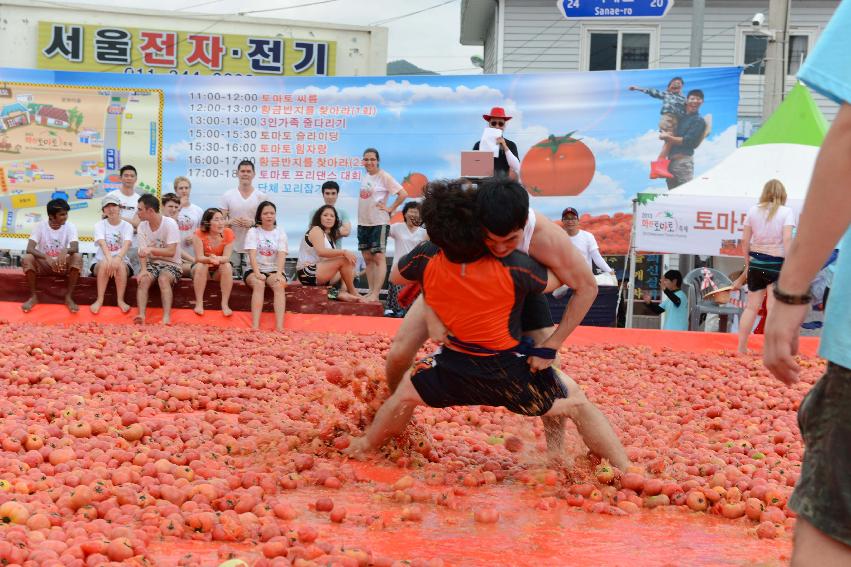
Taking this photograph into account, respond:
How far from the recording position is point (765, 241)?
27.5 ft

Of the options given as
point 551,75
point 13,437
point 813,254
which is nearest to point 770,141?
point 551,75

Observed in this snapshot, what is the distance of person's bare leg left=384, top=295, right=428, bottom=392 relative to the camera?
4316 mm

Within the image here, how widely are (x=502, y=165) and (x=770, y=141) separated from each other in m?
3.30

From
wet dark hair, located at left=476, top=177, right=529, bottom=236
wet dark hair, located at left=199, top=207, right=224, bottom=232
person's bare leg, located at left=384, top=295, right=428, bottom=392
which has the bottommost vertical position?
person's bare leg, located at left=384, top=295, right=428, bottom=392

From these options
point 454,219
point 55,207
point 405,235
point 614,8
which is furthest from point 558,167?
point 454,219

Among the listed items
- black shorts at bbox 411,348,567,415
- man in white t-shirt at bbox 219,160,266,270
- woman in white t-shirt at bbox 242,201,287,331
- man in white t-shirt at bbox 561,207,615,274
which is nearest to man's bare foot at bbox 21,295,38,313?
man in white t-shirt at bbox 219,160,266,270

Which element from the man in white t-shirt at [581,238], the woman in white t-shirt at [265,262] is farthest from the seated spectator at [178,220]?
the man in white t-shirt at [581,238]

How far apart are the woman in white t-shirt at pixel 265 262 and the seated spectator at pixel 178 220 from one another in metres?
0.70

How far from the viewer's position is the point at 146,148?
1273 cm

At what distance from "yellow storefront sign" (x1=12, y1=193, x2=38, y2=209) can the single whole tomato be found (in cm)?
635

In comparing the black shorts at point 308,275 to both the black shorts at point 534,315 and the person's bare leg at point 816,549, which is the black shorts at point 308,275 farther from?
the person's bare leg at point 816,549

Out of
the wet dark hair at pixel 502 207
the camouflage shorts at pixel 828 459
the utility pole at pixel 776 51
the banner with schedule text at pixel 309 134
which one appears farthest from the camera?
the utility pole at pixel 776 51

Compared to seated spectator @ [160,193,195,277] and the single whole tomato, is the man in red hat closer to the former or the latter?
the single whole tomato

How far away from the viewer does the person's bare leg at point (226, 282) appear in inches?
388
